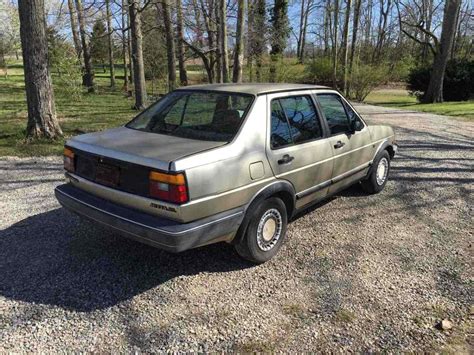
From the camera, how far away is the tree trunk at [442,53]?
19212 mm

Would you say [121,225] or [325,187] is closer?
[121,225]

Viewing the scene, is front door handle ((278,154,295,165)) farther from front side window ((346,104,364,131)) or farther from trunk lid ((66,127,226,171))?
front side window ((346,104,364,131))

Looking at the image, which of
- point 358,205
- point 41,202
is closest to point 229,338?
point 358,205

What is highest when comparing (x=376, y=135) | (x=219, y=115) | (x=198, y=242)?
(x=219, y=115)

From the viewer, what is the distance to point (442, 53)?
20141 millimetres

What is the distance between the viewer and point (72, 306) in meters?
2.93

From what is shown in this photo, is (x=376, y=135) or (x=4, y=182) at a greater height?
(x=376, y=135)

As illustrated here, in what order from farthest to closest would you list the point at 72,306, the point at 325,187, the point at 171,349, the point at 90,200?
the point at 325,187
the point at 90,200
the point at 72,306
the point at 171,349

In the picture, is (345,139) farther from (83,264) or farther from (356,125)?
(83,264)

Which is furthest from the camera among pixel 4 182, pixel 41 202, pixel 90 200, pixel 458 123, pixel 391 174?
pixel 458 123

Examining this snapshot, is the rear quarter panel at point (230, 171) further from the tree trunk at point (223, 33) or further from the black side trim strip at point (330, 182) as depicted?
the tree trunk at point (223, 33)

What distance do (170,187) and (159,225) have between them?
306 millimetres

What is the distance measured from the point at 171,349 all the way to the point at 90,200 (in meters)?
1.49

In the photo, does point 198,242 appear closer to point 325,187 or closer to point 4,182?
point 325,187
